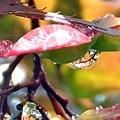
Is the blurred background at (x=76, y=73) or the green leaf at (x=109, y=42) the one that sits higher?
the green leaf at (x=109, y=42)

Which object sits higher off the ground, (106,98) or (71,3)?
(71,3)

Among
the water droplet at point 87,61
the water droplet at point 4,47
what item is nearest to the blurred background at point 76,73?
the water droplet at point 87,61

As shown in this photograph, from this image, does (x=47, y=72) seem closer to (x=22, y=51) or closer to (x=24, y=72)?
(x=24, y=72)

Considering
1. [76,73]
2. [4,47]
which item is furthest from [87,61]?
[4,47]

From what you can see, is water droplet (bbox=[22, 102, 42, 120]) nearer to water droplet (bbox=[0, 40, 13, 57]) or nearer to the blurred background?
the blurred background

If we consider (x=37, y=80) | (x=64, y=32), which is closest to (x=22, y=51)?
(x=64, y=32)

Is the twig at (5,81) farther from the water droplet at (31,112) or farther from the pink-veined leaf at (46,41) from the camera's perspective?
the pink-veined leaf at (46,41)
